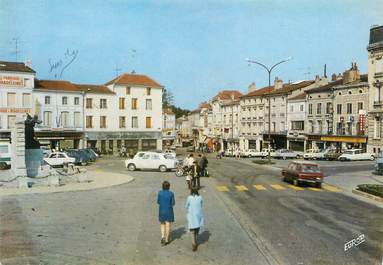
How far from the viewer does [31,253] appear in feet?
35.7

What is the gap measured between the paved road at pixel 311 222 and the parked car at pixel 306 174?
46.0 inches

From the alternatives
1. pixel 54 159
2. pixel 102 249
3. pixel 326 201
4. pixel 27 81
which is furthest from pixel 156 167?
pixel 27 81

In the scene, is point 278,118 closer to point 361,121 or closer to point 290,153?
point 290,153

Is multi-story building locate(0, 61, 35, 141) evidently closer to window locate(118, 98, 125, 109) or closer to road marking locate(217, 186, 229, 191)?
window locate(118, 98, 125, 109)

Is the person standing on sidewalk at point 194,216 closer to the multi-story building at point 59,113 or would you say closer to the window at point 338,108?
the multi-story building at point 59,113

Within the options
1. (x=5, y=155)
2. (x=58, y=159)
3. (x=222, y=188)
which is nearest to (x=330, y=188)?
(x=222, y=188)

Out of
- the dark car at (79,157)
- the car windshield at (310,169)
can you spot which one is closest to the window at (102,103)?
the dark car at (79,157)

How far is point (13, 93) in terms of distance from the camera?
54375 millimetres

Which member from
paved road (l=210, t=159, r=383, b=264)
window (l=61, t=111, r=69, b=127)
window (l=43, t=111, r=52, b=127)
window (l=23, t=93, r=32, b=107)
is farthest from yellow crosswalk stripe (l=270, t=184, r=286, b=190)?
window (l=61, t=111, r=69, b=127)

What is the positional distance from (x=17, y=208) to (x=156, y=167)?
18659 millimetres

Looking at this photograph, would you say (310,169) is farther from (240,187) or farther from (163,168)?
(163,168)

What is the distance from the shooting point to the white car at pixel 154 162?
3531cm

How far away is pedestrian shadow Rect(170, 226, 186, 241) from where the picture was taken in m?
12.8

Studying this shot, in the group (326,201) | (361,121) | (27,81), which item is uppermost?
(27,81)
